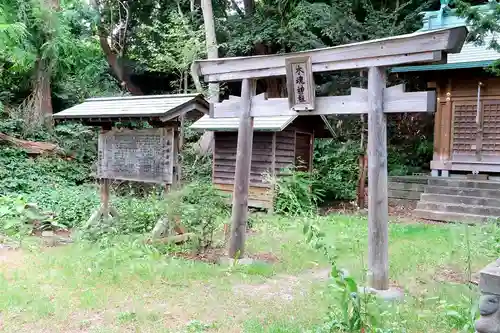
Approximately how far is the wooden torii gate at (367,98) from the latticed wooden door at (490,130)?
325 inches

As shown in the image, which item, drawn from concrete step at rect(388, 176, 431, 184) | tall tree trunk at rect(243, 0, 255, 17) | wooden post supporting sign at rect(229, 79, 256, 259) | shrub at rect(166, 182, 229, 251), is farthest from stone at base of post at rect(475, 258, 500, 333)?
tall tree trunk at rect(243, 0, 255, 17)

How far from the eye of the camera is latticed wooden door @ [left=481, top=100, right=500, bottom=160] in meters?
12.5

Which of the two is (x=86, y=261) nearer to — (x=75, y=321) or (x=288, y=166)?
(x=75, y=321)

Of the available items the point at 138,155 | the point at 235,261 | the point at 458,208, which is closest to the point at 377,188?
the point at 235,261

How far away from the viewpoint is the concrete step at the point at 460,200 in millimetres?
11336

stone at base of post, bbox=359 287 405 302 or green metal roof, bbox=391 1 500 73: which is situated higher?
green metal roof, bbox=391 1 500 73

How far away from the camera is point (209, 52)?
17312mm

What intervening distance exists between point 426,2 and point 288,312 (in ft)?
47.9

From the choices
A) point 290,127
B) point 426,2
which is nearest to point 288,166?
point 290,127

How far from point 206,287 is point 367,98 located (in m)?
3.12

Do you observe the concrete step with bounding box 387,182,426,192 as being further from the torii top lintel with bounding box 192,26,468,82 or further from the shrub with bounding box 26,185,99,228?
the shrub with bounding box 26,185,99,228

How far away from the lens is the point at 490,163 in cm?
1248

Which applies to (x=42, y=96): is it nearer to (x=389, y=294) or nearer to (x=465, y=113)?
(x=465, y=113)

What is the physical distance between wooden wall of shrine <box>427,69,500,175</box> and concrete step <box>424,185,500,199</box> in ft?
3.15
